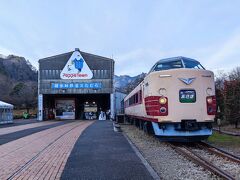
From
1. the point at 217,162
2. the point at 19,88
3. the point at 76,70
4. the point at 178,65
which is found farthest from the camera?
the point at 19,88

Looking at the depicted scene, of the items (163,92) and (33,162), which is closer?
(33,162)

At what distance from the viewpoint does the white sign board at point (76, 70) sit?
45.3 m

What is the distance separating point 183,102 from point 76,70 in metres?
33.1

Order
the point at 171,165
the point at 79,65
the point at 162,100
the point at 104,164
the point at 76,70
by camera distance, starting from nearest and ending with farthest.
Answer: the point at 104,164 → the point at 171,165 → the point at 162,100 → the point at 76,70 → the point at 79,65

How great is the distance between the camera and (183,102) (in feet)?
44.1

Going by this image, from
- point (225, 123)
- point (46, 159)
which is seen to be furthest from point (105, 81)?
point (46, 159)

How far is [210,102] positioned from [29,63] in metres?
126

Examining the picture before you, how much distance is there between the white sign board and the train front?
32.2 metres

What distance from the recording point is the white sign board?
149ft

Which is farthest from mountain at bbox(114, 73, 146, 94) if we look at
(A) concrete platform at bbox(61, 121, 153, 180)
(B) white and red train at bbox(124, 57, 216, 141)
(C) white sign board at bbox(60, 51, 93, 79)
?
(A) concrete platform at bbox(61, 121, 153, 180)

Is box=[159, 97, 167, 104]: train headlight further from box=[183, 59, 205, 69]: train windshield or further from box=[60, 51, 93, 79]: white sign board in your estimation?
box=[60, 51, 93, 79]: white sign board

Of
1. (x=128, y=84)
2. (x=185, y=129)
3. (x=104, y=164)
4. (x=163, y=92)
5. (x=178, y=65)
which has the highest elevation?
(x=128, y=84)

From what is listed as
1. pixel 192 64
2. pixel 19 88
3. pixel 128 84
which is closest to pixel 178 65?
pixel 192 64

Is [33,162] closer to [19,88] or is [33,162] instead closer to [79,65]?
[79,65]
